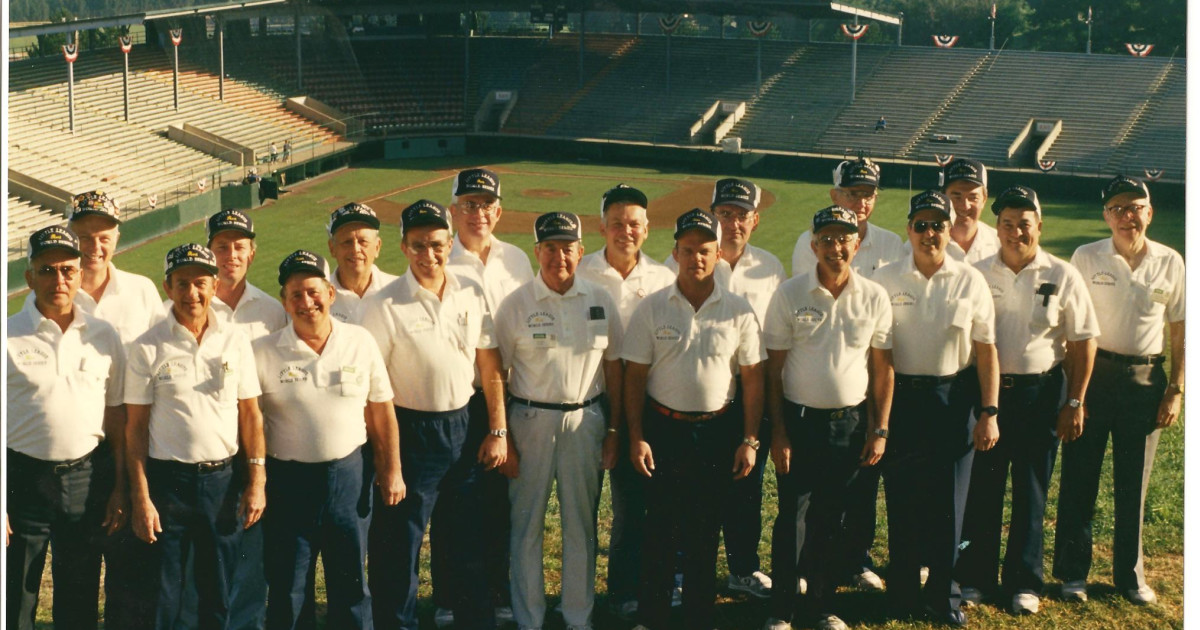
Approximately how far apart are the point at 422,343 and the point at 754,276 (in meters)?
2.36

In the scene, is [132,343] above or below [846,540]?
above

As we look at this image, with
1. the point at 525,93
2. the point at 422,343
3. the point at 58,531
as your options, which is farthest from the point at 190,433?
the point at 525,93

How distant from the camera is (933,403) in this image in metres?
6.95

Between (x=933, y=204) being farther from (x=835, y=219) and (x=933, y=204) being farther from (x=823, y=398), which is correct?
(x=823, y=398)

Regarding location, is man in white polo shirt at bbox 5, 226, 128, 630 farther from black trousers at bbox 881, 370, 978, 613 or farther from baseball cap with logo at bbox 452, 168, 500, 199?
black trousers at bbox 881, 370, 978, 613

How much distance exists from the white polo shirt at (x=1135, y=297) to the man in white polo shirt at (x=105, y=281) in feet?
17.4

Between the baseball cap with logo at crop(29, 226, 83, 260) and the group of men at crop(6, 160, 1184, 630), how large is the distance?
2 centimetres

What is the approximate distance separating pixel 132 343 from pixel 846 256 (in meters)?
3.63

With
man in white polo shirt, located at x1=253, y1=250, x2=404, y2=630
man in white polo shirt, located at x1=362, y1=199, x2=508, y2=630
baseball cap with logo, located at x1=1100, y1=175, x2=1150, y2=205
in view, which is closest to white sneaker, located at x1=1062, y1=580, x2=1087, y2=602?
baseball cap with logo, located at x1=1100, y1=175, x2=1150, y2=205

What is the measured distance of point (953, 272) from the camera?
6898mm

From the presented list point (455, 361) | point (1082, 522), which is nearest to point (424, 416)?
point (455, 361)

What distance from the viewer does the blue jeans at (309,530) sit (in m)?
6.25

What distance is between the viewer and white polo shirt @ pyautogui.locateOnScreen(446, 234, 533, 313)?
24.8 ft

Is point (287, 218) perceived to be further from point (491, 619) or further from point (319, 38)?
point (491, 619)
